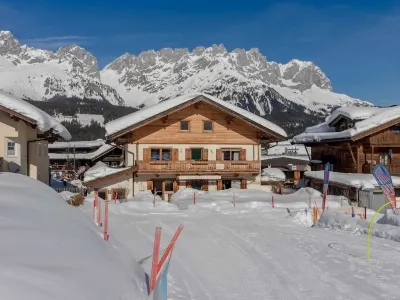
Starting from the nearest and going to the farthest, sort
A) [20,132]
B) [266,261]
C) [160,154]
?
1. [266,261]
2. [20,132]
3. [160,154]

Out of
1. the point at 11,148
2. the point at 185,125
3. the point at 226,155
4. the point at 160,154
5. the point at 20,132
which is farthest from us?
the point at 226,155

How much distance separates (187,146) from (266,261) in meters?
20.6

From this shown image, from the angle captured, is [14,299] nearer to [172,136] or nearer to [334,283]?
[334,283]

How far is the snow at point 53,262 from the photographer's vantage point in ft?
16.0

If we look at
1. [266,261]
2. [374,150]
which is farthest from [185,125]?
[266,261]

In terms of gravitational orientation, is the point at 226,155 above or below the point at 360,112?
below

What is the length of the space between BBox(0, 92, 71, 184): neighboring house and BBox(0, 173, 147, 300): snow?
41.2ft

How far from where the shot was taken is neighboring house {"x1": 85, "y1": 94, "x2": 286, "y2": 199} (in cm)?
2992

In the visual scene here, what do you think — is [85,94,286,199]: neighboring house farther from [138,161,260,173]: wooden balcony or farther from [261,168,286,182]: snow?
[261,168,286,182]: snow

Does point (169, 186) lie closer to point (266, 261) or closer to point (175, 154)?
point (175, 154)

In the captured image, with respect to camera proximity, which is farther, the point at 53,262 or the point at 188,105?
the point at 188,105

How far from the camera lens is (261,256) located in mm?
11617

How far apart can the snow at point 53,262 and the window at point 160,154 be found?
21.4 meters

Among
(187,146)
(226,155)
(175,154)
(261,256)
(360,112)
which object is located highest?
(360,112)
